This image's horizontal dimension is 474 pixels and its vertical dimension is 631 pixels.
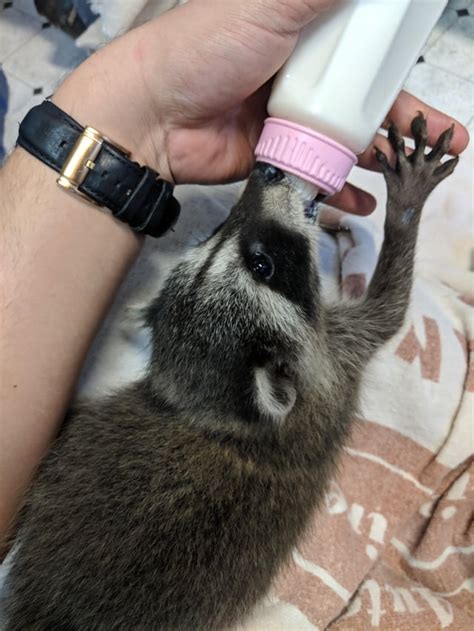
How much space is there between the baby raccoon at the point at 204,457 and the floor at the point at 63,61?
103 cm

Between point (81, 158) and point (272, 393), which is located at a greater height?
point (81, 158)

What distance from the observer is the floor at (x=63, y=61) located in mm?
2615

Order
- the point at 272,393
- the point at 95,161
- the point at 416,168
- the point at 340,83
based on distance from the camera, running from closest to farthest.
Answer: the point at 340,83, the point at 272,393, the point at 95,161, the point at 416,168

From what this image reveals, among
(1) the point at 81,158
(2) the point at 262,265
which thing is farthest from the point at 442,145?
(1) the point at 81,158

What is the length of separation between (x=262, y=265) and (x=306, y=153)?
1.08 feet

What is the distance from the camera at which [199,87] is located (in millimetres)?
1623

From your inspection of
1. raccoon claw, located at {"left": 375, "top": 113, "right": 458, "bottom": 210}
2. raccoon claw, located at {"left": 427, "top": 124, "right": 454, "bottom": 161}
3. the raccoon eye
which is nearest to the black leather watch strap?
the raccoon eye

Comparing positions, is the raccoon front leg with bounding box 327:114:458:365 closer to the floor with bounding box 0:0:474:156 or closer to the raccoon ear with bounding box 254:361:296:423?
the raccoon ear with bounding box 254:361:296:423

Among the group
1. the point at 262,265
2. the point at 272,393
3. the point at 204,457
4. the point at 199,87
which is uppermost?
the point at 199,87

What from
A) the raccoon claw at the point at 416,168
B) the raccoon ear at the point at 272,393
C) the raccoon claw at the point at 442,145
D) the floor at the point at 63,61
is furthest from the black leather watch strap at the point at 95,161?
the floor at the point at 63,61

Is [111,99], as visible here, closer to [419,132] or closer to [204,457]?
[419,132]

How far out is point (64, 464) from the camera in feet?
5.62

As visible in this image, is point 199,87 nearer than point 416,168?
Yes

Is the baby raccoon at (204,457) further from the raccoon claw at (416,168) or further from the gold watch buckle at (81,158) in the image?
the gold watch buckle at (81,158)
